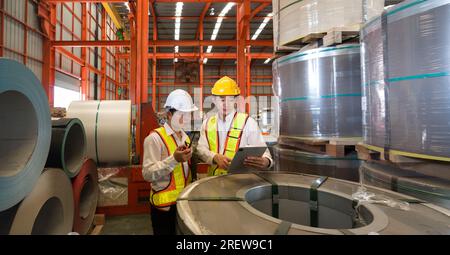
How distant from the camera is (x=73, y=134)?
10.3 ft

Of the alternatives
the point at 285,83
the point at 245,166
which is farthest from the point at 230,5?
the point at 245,166

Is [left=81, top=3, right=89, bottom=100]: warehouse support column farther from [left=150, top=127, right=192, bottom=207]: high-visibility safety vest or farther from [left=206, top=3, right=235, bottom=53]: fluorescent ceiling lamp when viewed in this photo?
[left=150, top=127, right=192, bottom=207]: high-visibility safety vest

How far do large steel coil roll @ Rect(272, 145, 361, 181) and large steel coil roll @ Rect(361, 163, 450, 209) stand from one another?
38 centimetres

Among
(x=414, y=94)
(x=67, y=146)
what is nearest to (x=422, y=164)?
(x=414, y=94)

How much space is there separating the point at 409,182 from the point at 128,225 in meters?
3.57

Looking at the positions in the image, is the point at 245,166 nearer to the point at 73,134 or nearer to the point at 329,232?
the point at 329,232

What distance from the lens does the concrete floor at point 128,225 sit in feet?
11.7

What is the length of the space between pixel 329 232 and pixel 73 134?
3.16 m

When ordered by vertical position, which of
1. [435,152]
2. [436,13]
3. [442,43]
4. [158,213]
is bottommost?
[158,213]

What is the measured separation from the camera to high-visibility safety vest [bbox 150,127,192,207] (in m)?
2.03

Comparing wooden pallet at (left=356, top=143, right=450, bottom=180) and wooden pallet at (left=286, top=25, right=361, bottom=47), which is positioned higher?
wooden pallet at (left=286, top=25, right=361, bottom=47)

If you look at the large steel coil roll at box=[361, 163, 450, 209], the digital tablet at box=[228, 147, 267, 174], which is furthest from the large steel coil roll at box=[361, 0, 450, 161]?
the digital tablet at box=[228, 147, 267, 174]

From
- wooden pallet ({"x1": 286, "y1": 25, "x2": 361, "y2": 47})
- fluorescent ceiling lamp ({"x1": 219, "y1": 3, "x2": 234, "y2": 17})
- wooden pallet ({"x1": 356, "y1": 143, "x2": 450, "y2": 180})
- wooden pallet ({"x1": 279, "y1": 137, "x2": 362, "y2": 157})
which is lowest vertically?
wooden pallet ({"x1": 356, "y1": 143, "x2": 450, "y2": 180})
